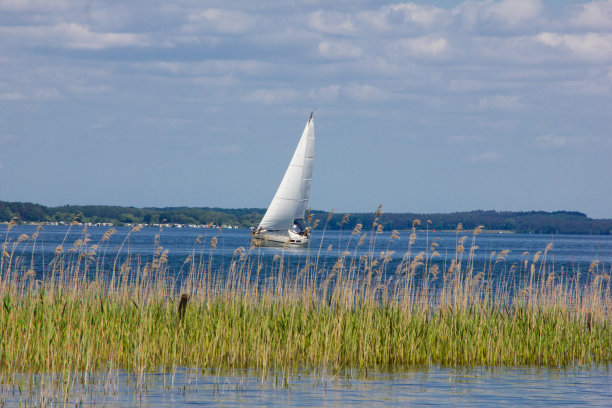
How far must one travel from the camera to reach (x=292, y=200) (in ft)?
202

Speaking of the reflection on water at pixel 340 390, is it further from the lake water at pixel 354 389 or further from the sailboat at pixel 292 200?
the sailboat at pixel 292 200

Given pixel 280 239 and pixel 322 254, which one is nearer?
pixel 280 239

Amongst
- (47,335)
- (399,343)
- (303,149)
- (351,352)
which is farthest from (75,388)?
(303,149)

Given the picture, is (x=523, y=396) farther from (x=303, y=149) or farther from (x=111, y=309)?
(x=303, y=149)

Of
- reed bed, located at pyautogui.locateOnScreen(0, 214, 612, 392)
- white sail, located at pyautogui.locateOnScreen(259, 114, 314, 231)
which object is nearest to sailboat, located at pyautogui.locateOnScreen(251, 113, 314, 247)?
white sail, located at pyautogui.locateOnScreen(259, 114, 314, 231)

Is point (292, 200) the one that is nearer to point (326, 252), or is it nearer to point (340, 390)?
point (326, 252)

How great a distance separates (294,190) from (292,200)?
0.96 m

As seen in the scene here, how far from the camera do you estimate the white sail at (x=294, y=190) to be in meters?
59.9

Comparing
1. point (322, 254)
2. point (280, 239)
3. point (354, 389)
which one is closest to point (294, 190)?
point (280, 239)

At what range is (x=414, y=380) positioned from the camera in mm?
11648

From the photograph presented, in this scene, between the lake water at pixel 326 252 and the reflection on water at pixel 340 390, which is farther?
the lake water at pixel 326 252

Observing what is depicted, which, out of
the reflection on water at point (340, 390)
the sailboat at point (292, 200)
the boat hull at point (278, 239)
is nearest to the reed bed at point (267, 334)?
the reflection on water at point (340, 390)

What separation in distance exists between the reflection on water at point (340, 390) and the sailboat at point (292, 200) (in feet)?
153

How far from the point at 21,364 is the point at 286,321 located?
4288 millimetres
